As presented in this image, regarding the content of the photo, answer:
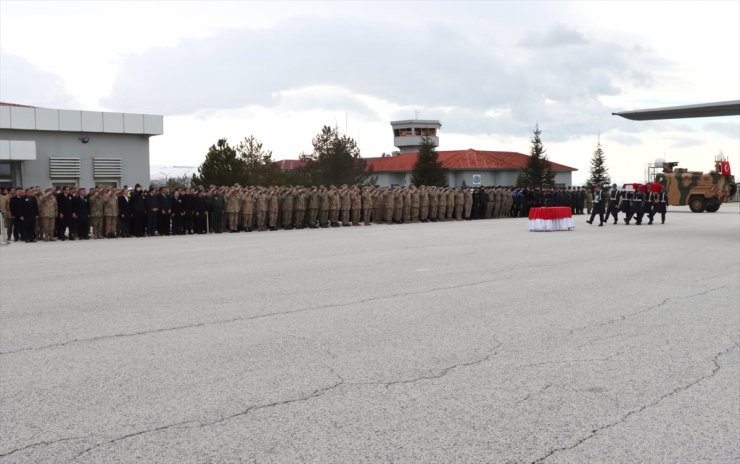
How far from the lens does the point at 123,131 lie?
35625 mm

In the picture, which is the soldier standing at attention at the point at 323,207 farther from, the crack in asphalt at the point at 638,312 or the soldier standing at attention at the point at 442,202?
the crack in asphalt at the point at 638,312

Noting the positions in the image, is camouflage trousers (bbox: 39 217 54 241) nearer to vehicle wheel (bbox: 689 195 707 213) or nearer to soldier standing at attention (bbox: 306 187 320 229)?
soldier standing at attention (bbox: 306 187 320 229)

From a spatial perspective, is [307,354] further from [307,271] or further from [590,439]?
[307,271]

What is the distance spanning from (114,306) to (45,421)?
4.18 metres

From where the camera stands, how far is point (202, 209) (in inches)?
941

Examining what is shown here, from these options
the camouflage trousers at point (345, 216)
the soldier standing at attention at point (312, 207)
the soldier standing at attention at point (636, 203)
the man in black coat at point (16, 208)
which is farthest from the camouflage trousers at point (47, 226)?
the soldier standing at attention at point (636, 203)

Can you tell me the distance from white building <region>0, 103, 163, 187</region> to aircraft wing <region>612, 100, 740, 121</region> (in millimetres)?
23807

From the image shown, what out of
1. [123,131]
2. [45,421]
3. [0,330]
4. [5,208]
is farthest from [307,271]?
[123,131]

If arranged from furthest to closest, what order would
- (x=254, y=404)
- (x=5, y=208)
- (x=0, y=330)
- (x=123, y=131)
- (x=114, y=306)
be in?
(x=123, y=131) → (x=5, y=208) → (x=114, y=306) → (x=0, y=330) → (x=254, y=404)

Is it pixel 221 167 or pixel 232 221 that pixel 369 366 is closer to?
pixel 232 221

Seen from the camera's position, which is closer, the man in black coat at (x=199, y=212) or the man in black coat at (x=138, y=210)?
the man in black coat at (x=138, y=210)

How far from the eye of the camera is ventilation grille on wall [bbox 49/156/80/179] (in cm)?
3384

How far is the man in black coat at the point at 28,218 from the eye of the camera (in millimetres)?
20031

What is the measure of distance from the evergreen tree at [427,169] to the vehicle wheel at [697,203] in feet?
86.0
